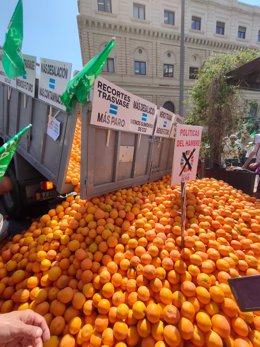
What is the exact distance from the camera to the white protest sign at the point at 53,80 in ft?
8.79

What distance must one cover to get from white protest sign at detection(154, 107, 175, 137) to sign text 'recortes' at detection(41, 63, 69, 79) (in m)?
1.96

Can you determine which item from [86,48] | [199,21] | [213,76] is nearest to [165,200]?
[213,76]

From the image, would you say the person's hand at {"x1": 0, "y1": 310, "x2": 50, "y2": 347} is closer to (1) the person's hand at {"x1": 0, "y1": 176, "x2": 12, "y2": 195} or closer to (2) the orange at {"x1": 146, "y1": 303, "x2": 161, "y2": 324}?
(2) the orange at {"x1": 146, "y1": 303, "x2": 161, "y2": 324}

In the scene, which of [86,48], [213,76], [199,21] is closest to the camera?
[213,76]

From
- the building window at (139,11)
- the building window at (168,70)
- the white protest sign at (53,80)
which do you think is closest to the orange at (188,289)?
the white protest sign at (53,80)

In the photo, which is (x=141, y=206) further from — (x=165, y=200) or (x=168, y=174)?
(x=168, y=174)

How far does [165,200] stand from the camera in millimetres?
3031

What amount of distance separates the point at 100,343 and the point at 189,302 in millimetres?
758

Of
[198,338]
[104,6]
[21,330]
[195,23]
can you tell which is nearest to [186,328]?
[198,338]

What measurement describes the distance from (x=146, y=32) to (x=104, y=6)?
5.64 meters

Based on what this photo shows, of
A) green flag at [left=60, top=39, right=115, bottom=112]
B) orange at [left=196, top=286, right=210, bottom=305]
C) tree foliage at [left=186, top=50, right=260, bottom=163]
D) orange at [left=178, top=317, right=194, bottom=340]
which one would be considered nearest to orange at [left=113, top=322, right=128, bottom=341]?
orange at [left=178, top=317, right=194, bottom=340]

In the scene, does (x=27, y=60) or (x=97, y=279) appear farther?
(x=27, y=60)

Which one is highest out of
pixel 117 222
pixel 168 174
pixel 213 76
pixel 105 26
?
pixel 105 26

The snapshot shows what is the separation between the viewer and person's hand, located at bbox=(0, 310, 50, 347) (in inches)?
38.0
